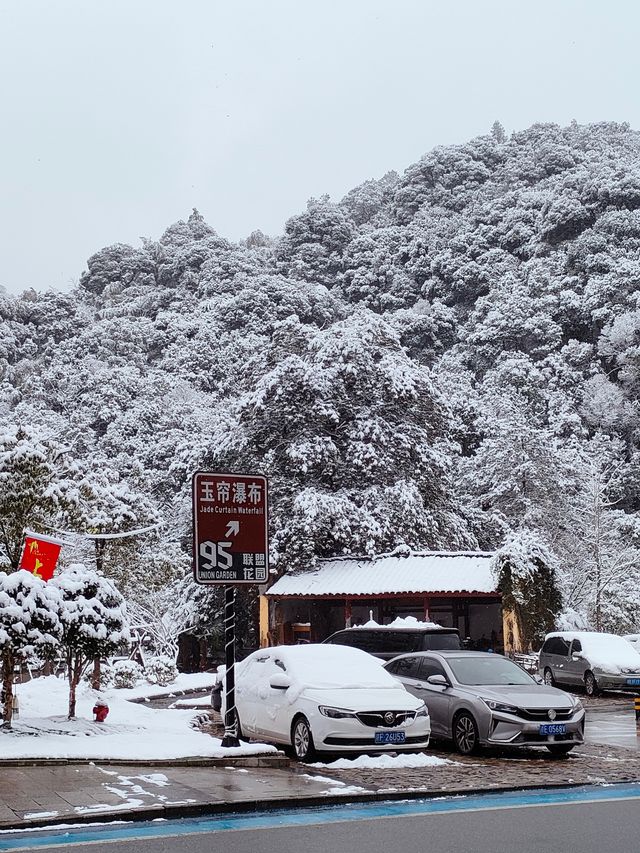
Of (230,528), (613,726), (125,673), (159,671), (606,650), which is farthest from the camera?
(159,671)

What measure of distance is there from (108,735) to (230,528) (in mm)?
3297

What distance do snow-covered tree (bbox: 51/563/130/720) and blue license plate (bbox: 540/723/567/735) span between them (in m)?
5.75

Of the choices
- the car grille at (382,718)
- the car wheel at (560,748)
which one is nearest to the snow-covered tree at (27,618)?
the car grille at (382,718)

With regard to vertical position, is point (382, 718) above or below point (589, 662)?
below

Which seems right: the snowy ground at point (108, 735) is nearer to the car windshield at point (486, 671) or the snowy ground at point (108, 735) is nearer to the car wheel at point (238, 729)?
the car wheel at point (238, 729)

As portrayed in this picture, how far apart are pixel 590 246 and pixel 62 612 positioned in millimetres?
53731

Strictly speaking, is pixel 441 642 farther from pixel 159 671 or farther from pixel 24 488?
pixel 159 671

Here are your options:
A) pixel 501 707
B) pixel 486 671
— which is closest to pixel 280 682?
pixel 501 707

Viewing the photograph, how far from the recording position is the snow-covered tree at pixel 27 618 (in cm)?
1271

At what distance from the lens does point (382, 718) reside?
1206 centimetres

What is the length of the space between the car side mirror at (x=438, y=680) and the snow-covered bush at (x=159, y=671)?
13277 millimetres

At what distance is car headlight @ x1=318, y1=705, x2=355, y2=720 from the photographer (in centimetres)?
1188

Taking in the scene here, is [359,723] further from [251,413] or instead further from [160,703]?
[251,413]

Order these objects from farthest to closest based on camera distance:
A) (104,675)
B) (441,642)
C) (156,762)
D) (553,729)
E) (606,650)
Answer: (606,650) → (104,675) → (441,642) → (553,729) → (156,762)
